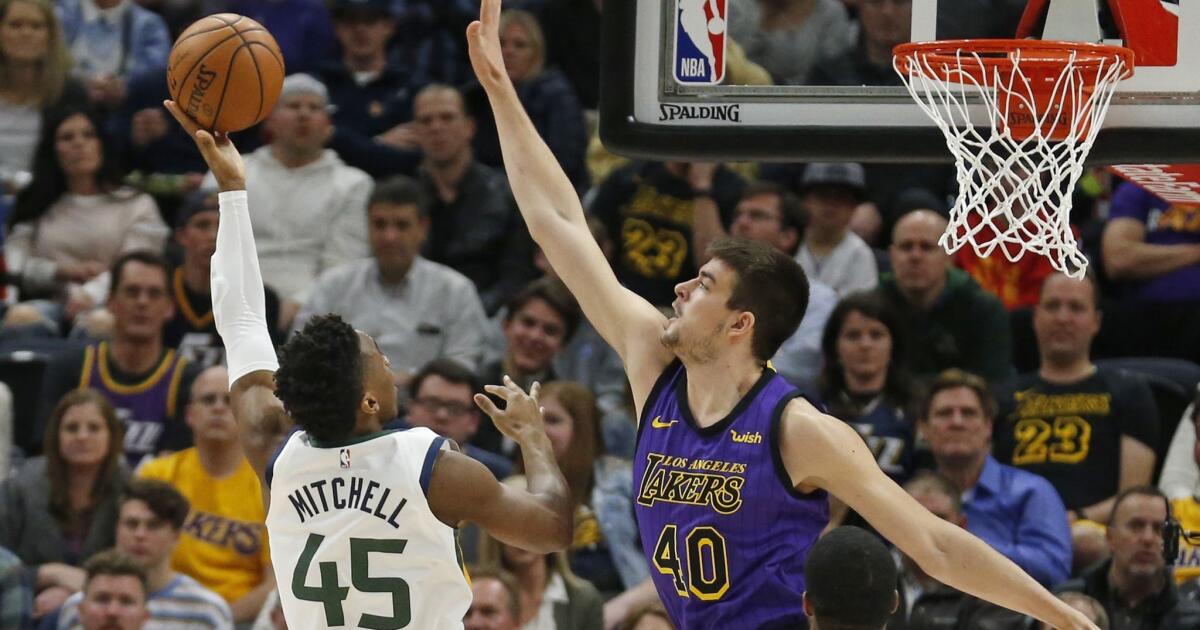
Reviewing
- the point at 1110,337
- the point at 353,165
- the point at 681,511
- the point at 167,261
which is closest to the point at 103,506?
the point at 167,261

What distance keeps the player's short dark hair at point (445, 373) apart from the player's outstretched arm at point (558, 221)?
8.42 ft

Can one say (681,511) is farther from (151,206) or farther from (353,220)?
(151,206)

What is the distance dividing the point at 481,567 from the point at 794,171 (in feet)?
9.34

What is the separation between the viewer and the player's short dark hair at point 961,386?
22.5 feet

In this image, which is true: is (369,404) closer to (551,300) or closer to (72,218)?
(551,300)

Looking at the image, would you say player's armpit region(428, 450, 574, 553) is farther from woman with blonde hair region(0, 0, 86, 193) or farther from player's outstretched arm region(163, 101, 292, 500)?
woman with blonde hair region(0, 0, 86, 193)

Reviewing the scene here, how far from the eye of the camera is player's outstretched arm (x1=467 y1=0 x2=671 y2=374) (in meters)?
4.56

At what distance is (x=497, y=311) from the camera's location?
8.33 m

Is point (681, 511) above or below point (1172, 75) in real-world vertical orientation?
below

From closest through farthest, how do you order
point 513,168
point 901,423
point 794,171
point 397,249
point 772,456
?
point 772,456
point 513,168
point 901,423
point 397,249
point 794,171

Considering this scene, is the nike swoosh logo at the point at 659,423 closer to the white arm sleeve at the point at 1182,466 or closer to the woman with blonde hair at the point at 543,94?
the white arm sleeve at the point at 1182,466

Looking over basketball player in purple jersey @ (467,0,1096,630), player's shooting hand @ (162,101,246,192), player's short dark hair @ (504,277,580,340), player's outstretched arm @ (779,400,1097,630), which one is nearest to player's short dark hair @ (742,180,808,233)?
player's short dark hair @ (504,277,580,340)

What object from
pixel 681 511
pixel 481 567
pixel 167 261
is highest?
pixel 167 261

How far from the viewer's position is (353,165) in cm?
885
